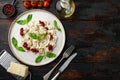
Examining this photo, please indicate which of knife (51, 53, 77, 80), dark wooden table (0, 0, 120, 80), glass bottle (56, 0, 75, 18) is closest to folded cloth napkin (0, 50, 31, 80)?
dark wooden table (0, 0, 120, 80)

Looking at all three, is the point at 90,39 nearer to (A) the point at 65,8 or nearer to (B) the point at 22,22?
(A) the point at 65,8

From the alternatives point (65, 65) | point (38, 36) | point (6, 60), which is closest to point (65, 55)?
point (65, 65)

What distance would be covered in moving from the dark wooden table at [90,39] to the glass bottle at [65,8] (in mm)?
19

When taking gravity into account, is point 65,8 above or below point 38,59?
above

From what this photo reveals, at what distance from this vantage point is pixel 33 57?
1787 mm

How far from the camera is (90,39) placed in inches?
70.9

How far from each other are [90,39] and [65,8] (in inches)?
7.0

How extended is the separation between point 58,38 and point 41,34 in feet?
0.26

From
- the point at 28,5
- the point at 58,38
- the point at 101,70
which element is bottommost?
the point at 101,70

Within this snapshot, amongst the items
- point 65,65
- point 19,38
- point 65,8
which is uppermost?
point 65,8

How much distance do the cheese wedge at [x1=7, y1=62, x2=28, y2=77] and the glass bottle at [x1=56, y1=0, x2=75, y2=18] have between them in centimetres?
29

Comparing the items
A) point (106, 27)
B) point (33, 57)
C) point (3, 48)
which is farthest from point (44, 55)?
point (106, 27)

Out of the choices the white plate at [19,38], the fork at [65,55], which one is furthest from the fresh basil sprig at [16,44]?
the fork at [65,55]

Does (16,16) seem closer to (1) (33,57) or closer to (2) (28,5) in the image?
(2) (28,5)
